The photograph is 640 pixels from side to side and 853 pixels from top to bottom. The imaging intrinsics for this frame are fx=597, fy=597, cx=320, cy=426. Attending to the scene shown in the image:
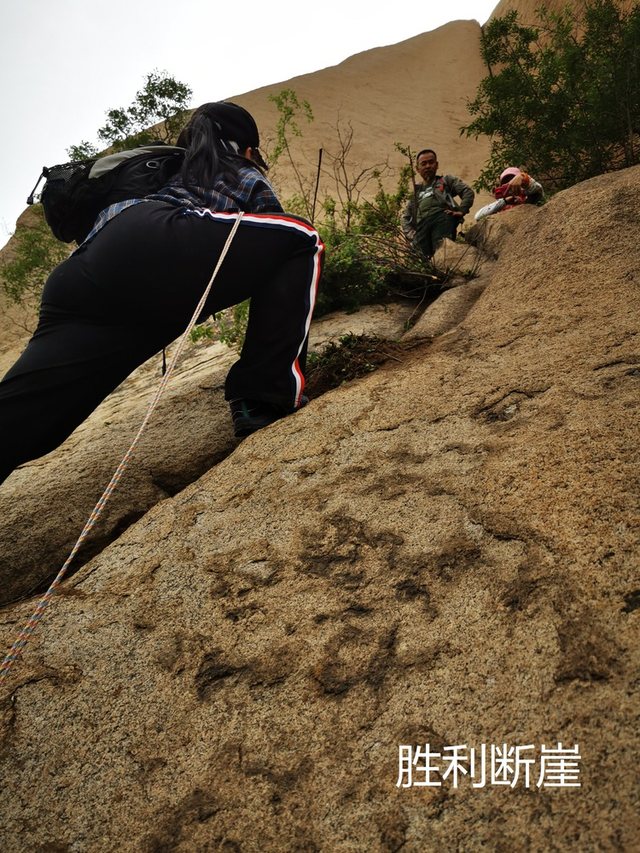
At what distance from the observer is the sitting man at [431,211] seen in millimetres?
4828

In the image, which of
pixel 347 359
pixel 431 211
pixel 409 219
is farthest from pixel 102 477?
pixel 409 219

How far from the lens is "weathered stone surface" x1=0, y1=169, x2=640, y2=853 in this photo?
0.84 m

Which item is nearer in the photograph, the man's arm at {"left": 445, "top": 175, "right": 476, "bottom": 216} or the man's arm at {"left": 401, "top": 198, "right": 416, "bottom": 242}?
the man's arm at {"left": 401, "top": 198, "right": 416, "bottom": 242}

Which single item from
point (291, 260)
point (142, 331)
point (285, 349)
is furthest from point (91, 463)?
point (291, 260)

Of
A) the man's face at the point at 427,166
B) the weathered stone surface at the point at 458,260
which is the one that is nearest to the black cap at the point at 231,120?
the weathered stone surface at the point at 458,260

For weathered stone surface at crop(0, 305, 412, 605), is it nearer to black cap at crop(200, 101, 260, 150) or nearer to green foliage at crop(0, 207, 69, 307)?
black cap at crop(200, 101, 260, 150)

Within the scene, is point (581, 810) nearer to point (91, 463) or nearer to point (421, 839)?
point (421, 839)

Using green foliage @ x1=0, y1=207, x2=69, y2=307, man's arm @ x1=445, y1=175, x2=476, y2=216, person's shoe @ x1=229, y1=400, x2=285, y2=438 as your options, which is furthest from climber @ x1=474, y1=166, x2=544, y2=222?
green foliage @ x1=0, y1=207, x2=69, y2=307

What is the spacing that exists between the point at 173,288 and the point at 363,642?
3.57ft

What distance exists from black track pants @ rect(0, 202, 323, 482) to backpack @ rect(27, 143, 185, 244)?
0.16m

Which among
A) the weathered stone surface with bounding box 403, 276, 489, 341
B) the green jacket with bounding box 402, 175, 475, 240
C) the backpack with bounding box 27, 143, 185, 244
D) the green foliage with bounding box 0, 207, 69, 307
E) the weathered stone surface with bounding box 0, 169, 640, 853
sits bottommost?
the weathered stone surface with bounding box 0, 169, 640, 853

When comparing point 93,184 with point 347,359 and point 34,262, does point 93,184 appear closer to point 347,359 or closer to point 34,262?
point 347,359

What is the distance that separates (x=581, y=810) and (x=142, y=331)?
5.04 ft

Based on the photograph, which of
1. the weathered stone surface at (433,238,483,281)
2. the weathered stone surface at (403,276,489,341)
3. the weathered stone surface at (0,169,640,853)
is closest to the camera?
the weathered stone surface at (0,169,640,853)
